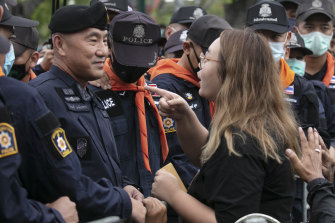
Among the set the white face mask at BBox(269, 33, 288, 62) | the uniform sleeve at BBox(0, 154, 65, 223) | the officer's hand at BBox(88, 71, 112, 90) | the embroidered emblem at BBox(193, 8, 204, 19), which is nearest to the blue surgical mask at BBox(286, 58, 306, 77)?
the white face mask at BBox(269, 33, 288, 62)

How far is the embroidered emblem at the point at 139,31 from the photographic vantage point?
4.16 m

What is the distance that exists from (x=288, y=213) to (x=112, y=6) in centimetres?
355

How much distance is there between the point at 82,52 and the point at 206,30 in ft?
5.14

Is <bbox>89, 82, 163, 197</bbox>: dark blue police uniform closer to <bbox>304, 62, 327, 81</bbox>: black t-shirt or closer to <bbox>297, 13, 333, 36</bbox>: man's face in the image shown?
<bbox>304, 62, 327, 81</bbox>: black t-shirt

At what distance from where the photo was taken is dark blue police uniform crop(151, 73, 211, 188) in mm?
4445

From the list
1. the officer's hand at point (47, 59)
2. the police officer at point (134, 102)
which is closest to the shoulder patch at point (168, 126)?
the police officer at point (134, 102)

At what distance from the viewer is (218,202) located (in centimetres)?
287

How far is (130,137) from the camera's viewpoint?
13.5 ft

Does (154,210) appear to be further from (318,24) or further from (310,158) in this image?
(318,24)

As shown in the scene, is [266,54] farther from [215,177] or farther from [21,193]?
[21,193]

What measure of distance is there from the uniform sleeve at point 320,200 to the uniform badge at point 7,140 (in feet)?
5.74

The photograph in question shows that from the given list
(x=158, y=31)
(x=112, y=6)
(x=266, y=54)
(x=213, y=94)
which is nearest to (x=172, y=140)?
(x=158, y=31)

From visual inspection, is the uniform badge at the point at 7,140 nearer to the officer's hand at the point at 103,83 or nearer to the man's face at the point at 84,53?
the man's face at the point at 84,53

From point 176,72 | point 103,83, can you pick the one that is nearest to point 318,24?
point 176,72
